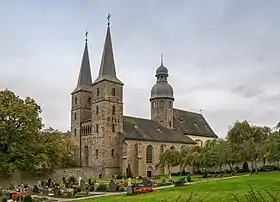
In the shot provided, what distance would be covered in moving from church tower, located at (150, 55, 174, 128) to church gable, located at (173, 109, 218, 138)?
3418 mm

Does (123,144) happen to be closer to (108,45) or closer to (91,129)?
(91,129)

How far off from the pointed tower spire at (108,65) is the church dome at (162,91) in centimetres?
1791

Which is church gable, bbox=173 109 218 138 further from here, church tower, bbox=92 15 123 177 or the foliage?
the foliage

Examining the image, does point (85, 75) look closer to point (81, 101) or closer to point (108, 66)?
point (81, 101)

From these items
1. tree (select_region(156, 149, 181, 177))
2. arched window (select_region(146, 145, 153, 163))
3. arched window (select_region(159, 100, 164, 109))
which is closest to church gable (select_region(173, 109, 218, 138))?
arched window (select_region(159, 100, 164, 109))

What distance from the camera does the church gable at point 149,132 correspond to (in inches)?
A: 2813

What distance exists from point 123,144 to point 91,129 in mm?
6553

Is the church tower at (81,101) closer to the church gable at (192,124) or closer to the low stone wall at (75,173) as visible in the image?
the low stone wall at (75,173)

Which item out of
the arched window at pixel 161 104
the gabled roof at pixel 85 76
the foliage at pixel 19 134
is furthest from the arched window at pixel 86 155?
the foliage at pixel 19 134

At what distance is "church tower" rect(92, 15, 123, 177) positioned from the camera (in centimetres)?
6638

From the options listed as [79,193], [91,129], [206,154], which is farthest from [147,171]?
[79,193]

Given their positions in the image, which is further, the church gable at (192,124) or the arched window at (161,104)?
the church gable at (192,124)

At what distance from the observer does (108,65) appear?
7050 centimetres

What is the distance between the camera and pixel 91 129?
69.9m
